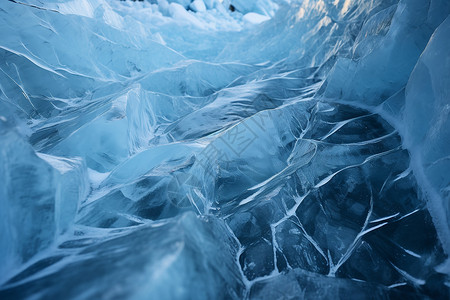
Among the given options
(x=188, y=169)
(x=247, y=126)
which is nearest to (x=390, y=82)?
(x=247, y=126)

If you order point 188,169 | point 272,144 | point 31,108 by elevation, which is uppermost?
point 272,144

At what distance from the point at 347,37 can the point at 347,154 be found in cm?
360

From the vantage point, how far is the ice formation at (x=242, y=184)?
1176 millimetres

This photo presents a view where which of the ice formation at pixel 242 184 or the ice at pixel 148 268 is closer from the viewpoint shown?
the ice at pixel 148 268

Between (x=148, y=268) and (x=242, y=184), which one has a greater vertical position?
(x=148, y=268)

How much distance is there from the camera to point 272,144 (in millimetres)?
2604

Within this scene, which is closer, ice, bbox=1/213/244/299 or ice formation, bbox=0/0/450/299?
ice, bbox=1/213/244/299

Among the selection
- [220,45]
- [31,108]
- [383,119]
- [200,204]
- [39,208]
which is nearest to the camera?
[39,208]

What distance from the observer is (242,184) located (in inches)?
91.4

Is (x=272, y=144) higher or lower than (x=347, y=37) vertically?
lower

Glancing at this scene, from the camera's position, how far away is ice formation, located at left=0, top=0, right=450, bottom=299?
46.3 inches

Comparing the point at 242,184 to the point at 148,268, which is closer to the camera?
the point at 148,268

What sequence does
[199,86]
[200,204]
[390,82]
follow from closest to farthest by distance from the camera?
1. [200,204]
2. [390,82]
3. [199,86]

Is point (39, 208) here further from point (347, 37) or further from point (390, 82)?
point (347, 37)
